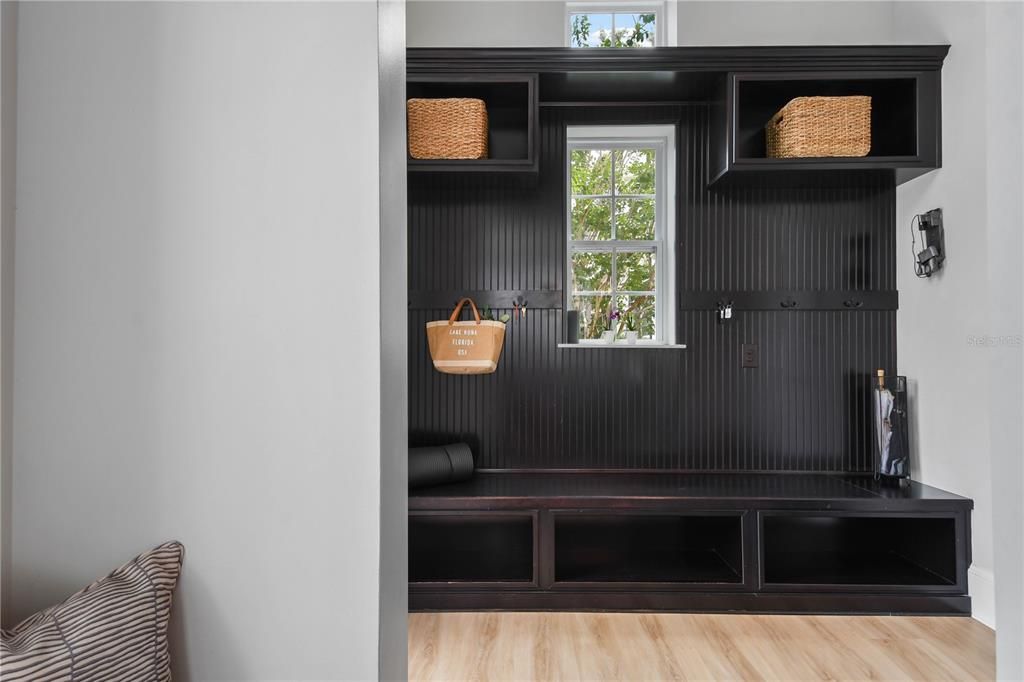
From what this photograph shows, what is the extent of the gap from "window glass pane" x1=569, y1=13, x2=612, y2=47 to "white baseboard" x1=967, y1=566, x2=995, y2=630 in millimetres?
2996

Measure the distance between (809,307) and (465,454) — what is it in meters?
1.89

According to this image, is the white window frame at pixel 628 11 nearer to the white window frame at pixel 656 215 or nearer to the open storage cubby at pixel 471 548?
the white window frame at pixel 656 215

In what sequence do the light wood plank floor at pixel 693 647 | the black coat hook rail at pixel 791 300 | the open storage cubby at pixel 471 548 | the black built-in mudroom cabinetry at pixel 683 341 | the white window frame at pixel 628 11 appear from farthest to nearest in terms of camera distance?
the white window frame at pixel 628 11 < the black coat hook rail at pixel 791 300 < the black built-in mudroom cabinetry at pixel 683 341 < the open storage cubby at pixel 471 548 < the light wood plank floor at pixel 693 647

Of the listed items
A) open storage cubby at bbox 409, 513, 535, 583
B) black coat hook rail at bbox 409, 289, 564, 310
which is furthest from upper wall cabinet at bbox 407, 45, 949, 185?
open storage cubby at bbox 409, 513, 535, 583

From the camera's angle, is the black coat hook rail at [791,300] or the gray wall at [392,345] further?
the black coat hook rail at [791,300]

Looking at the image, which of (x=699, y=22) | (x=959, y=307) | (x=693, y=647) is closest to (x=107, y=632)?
(x=693, y=647)

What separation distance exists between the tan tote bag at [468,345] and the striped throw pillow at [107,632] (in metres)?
1.91

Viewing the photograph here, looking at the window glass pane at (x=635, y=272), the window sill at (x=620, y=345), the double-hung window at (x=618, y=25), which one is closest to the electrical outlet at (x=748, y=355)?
the window sill at (x=620, y=345)

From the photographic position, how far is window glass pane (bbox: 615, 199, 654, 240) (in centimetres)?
319

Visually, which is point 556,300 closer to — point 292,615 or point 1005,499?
point 1005,499

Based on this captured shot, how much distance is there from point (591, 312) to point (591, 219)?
1.66 ft

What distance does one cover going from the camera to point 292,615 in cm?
81

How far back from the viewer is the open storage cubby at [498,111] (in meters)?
2.64

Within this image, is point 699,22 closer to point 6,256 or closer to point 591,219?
point 591,219
